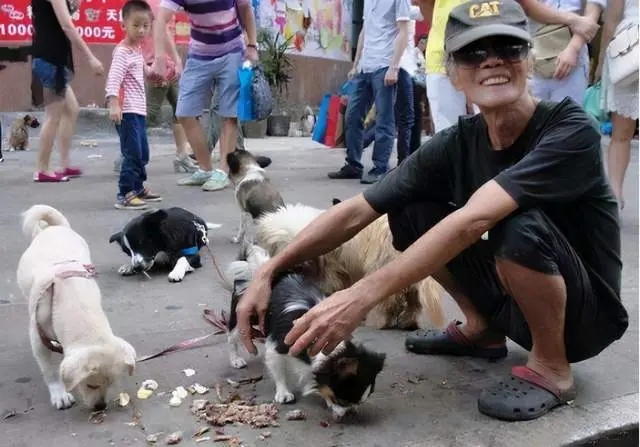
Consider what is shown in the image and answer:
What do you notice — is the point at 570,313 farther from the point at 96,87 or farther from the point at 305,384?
the point at 96,87

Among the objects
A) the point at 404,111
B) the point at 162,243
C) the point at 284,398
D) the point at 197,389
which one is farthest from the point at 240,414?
the point at 404,111

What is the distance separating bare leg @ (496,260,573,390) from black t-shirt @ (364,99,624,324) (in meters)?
0.23

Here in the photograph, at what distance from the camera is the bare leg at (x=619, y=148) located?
18.1 feet

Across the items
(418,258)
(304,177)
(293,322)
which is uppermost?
(418,258)

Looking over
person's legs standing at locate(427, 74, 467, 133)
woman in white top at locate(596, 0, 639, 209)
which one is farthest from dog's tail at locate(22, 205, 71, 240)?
woman in white top at locate(596, 0, 639, 209)

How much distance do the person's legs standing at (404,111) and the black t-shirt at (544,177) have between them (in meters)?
4.93

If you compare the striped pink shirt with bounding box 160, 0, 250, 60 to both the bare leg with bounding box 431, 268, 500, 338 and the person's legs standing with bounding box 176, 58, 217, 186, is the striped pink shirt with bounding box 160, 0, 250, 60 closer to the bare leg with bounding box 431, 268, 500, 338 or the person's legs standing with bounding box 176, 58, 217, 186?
the person's legs standing with bounding box 176, 58, 217, 186

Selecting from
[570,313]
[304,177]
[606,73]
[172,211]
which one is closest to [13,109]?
[304,177]

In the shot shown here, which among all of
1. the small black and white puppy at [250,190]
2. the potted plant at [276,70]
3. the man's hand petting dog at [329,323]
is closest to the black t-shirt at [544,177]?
the man's hand petting dog at [329,323]

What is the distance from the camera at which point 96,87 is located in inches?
470

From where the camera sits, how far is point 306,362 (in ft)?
9.03

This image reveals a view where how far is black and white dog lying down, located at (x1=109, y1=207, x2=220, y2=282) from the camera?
4.62m

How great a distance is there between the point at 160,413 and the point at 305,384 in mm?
543

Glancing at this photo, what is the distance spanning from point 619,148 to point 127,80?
3940 millimetres
